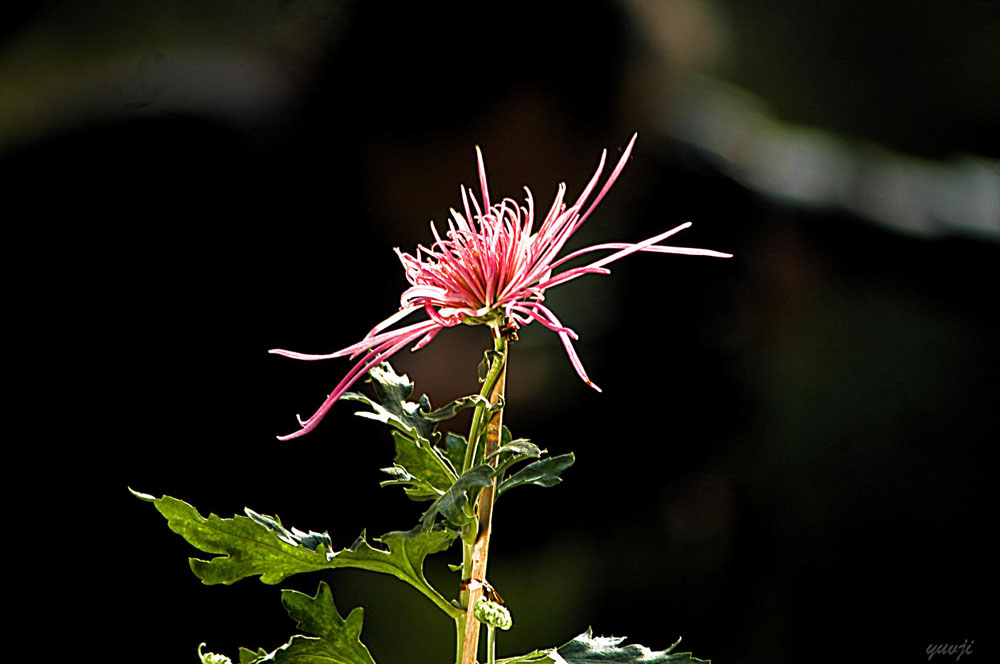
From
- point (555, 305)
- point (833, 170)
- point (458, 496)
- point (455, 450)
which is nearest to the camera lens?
point (458, 496)

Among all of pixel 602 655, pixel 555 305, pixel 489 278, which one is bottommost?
pixel 602 655

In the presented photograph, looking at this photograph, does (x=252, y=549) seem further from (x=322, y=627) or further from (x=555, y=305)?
(x=555, y=305)

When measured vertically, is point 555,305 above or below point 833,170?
below

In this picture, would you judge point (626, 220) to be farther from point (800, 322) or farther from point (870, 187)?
point (870, 187)

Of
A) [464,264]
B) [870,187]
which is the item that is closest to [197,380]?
[464,264]

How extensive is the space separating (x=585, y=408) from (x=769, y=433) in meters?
0.30

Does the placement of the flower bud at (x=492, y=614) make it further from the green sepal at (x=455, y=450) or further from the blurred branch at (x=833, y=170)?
the blurred branch at (x=833, y=170)

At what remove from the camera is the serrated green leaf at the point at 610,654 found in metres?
0.36

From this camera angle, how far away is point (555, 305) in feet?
4.15

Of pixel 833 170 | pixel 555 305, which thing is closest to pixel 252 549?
pixel 555 305

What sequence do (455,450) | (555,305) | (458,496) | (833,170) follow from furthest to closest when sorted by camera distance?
(833,170) < (555,305) < (455,450) < (458,496)

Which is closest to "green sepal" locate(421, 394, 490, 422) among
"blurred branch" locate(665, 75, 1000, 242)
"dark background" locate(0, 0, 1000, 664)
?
"dark background" locate(0, 0, 1000, 664)

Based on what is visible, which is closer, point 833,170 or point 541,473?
point 541,473

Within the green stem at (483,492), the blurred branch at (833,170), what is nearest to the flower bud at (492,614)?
the green stem at (483,492)
